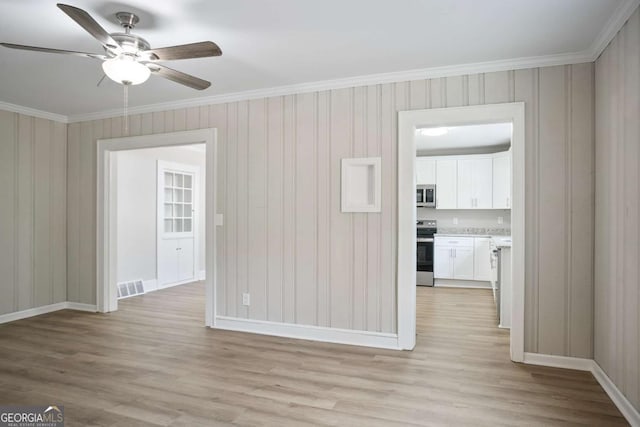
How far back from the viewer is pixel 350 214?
3.80 meters

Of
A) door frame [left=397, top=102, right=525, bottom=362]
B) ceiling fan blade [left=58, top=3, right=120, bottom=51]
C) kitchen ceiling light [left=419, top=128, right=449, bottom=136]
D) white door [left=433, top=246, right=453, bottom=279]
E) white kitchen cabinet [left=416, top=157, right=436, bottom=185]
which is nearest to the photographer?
ceiling fan blade [left=58, top=3, right=120, bottom=51]

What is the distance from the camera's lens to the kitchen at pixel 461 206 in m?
6.79

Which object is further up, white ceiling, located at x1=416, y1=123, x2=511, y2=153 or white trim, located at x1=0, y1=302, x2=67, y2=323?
white ceiling, located at x1=416, y1=123, x2=511, y2=153

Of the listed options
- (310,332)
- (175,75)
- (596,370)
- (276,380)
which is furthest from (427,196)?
(175,75)

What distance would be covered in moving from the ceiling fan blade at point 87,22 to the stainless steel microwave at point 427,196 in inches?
230

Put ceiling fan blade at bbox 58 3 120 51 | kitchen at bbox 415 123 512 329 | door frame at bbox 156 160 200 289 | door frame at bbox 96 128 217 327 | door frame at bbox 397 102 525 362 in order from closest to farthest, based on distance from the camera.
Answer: ceiling fan blade at bbox 58 3 120 51, door frame at bbox 397 102 525 362, door frame at bbox 96 128 217 327, door frame at bbox 156 160 200 289, kitchen at bbox 415 123 512 329

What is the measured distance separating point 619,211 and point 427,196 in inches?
187

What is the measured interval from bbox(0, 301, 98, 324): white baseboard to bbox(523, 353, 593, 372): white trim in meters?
4.95

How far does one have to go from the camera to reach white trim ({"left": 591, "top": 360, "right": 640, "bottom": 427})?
2.28 m

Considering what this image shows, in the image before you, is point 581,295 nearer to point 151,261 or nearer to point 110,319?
point 110,319

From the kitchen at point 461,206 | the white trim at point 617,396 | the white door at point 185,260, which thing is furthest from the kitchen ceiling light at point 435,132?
the white door at point 185,260

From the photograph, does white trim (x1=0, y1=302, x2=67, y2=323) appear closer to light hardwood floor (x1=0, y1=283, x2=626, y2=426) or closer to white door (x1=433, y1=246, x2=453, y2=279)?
light hardwood floor (x1=0, y1=283, x2=626, y2=426)

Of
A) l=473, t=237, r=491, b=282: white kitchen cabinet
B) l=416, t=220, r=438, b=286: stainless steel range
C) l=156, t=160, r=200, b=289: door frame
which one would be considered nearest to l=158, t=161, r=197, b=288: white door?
l=156, t=160, r=200, b=289: door frame

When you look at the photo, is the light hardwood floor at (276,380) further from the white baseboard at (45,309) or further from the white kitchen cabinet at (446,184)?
the white kitchen cabinet at (446,184)
